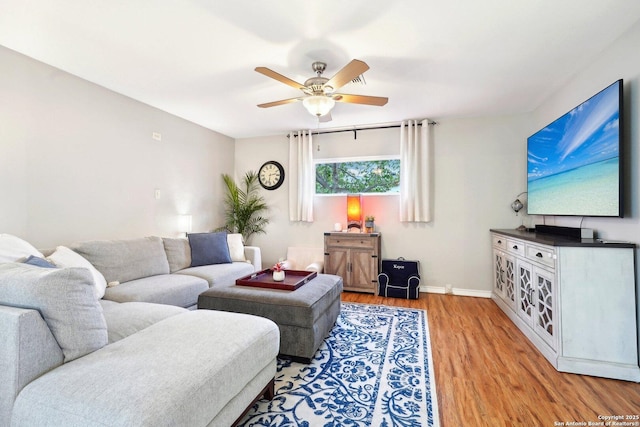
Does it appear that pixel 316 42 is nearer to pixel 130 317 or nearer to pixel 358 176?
pixel 130 317

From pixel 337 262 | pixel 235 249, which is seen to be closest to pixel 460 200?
pixel 337 262

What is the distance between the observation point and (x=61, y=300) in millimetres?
1197

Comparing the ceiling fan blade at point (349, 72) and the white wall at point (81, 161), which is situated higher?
the ceiling fan blade at point (349, 72)

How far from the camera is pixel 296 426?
1544mm

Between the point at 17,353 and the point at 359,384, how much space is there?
177cm

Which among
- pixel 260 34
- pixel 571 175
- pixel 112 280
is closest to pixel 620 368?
pixel 571 175

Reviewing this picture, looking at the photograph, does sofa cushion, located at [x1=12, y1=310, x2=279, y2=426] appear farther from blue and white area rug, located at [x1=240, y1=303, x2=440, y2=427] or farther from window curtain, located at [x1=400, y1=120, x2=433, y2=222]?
window curtain, located at [x1=400, y1=120, x2=433, y2=222]

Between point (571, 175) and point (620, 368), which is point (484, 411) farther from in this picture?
point (571, 175)

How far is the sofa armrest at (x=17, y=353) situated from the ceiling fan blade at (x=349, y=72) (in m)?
2.16

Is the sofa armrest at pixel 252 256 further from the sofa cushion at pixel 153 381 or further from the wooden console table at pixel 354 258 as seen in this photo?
the sofa cushion at pixel 153 381

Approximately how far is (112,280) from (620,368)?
4.09 m

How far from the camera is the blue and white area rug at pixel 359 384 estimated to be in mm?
1617

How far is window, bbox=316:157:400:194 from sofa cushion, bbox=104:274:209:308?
257 centimetres

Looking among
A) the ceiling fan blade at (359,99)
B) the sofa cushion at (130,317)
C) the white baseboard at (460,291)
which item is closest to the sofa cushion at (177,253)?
the sofa cushion at (130,317)
